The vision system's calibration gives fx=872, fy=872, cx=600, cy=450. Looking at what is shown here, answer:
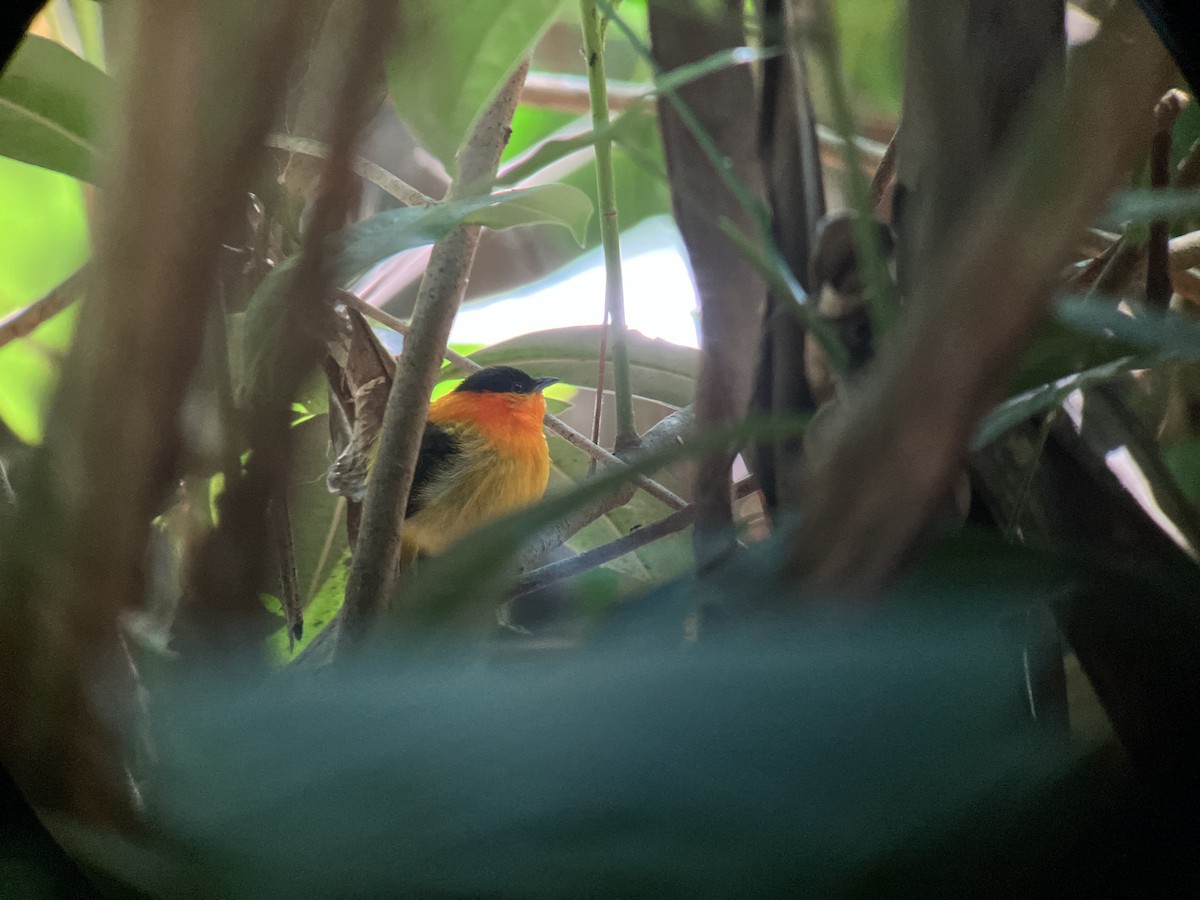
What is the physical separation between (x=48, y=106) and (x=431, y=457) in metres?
1.17

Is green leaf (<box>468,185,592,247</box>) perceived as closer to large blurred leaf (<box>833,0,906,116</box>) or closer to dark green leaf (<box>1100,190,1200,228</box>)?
large blurred leaf (<box>833,0,906,116</box>)

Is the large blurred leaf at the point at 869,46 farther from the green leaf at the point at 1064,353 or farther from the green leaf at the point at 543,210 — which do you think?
the green leaf at the point at 1064,353

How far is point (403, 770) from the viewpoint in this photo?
0.23 m

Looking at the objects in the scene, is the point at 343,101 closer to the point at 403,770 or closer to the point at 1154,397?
the point at 403,770

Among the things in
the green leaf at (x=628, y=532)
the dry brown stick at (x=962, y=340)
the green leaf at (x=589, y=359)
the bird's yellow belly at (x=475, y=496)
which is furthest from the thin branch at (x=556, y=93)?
the dry brown stick at (x=962, y=340)

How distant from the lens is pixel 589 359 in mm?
1081

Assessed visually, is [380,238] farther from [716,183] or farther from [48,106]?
[48,106]

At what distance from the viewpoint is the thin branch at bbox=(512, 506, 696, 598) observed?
541 millimetres

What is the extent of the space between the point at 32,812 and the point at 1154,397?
0.62 meters

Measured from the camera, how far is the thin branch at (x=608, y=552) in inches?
21.3

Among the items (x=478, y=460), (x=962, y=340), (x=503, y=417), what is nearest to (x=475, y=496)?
(x=478, y=460)

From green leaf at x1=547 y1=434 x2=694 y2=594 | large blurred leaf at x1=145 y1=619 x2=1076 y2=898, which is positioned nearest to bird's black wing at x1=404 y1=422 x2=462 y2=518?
green leaf at x1=547 y1=434 x2=694 y2=594

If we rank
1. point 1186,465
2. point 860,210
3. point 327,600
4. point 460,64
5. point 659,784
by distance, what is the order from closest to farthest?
point 659,784, point 860,210, point 1186,465, point 460,64, point 327,600

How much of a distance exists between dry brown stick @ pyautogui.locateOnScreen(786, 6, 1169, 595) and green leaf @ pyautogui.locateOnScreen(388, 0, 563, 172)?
41 cm
